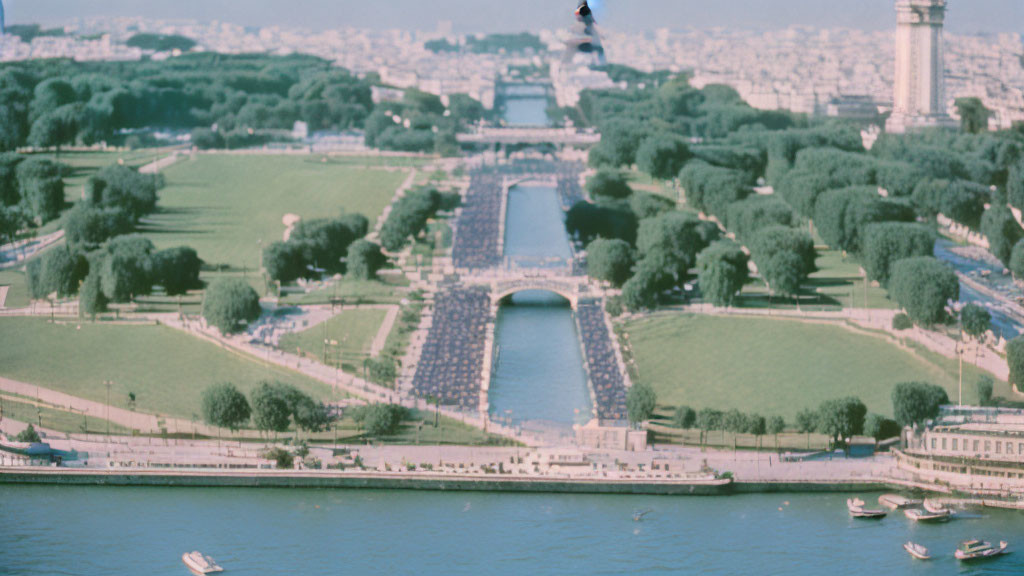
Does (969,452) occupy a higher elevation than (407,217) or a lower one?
lower

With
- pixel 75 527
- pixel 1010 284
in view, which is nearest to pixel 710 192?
pixel 1010 284

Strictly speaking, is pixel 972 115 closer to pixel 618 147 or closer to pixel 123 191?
pixel 618 147

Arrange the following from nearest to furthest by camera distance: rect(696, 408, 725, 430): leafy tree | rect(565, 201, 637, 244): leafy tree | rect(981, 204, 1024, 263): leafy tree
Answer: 1. rect(696, 408, 725, 430): leafy tree
2. rect(981, 204, 1024, 263): leafy tree
3. rect(565, 201, 637, 244): leafy tree

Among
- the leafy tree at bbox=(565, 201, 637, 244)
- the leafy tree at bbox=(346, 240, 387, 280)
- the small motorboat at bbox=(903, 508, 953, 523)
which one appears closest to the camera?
the small motorboat at bbox=(903, 508, 953, 523)

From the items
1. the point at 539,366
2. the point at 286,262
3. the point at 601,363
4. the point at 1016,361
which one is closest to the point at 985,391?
the point at 1016,361

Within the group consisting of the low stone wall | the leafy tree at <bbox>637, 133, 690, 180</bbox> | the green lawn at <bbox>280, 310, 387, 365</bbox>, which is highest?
the leafy tree at <bbox>637, 133, 690, 180</bbox>

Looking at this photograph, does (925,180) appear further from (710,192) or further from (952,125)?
(952,125)

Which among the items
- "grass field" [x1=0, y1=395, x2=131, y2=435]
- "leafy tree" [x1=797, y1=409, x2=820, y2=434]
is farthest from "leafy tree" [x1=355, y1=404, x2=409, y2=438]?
"leafy tree" [x1=797, y1=409, x2=820, y2=434]

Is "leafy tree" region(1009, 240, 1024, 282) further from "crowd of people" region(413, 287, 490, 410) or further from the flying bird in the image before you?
the flying bird
